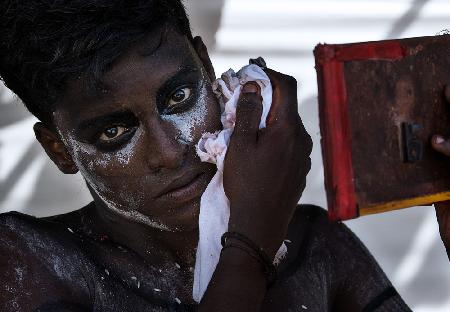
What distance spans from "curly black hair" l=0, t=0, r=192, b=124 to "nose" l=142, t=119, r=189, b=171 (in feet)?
0.64

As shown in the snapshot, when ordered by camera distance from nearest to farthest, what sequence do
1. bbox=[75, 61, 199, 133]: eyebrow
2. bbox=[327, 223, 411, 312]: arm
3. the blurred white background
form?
1. bbox=[75, 61, 199, 133]: eyebrow
2. bbox=[327, 223, 411, 312]: arm
3. the blurred white background

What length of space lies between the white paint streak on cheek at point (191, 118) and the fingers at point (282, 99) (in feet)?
0.65

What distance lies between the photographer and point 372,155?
5.58 ft

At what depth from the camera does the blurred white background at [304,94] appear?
3.65 meters

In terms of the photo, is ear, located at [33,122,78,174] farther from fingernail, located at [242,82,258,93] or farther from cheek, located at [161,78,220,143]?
fingernail, located at [242,82,258,93]

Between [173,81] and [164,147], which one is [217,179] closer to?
[164,147]

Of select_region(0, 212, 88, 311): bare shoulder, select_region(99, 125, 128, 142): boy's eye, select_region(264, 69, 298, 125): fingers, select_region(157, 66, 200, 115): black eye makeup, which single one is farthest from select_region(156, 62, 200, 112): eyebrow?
select_region(0, 212, 88, 311): bare shoulder

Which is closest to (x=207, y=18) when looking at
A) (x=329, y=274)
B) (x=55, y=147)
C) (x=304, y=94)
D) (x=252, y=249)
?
(x=304, y=94)

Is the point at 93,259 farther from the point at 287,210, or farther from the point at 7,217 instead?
the point at 287,210

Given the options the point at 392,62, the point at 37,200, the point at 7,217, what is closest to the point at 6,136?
the point at 37,200

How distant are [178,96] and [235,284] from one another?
0.53 metres

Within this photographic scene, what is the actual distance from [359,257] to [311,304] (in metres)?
0.25

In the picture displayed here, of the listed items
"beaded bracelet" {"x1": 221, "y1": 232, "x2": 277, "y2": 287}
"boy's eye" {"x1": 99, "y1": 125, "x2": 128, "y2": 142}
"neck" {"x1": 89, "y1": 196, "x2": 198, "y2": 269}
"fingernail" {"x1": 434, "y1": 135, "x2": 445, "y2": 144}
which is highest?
"boy's eye" {"x1": 99, "y1": 125, "x2": 128, "y2": 142}

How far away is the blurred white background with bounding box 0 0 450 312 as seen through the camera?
3646 mm
